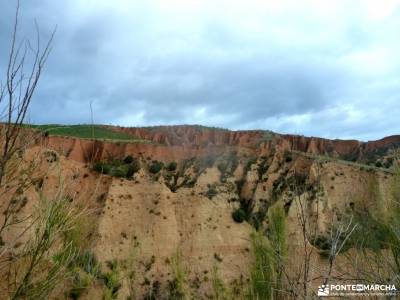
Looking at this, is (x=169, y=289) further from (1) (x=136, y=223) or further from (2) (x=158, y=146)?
(2) (x=158, y=146)

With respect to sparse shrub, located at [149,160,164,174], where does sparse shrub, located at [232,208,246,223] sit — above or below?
below

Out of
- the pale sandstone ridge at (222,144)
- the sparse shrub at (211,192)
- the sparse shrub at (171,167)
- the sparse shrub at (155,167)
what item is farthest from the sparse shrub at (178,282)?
the pale sandstone ridge at (222,144)

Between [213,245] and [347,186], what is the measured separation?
17.7 meters

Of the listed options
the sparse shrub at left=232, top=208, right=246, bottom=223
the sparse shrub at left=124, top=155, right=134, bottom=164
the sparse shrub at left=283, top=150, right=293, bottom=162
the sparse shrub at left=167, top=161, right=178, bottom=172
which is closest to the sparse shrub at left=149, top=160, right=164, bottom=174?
the sparse shrub at left=167, top=161, right=178, bottom=172

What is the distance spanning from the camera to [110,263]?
39.2 metres

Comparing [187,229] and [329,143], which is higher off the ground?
[329,143]

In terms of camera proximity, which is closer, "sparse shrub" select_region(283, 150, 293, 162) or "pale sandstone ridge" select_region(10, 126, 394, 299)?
"pale sandstone ridge" select_region(10, 126, 394, 299)

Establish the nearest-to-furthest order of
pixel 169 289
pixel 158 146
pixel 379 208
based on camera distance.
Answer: pixel 379 208, pixel 169 289, pixel 158 146

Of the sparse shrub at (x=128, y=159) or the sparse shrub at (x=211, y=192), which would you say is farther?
the sparse shrub at (x=128, y=159)

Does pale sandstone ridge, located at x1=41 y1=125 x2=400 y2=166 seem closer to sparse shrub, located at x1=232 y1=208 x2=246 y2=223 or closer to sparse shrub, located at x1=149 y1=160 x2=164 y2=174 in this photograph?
sparse shrub, located at x1=149 y1=160 x2=164 y2=174

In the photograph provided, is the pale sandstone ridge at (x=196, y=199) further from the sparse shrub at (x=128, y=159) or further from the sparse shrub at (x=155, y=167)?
the sparse shrub at (x=128, y=159)

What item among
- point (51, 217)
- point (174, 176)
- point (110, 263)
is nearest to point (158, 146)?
point (174, 176)

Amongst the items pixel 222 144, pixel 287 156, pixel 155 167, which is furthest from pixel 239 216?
pixel 222 144

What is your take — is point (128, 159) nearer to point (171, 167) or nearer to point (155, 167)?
point (155, 167)
